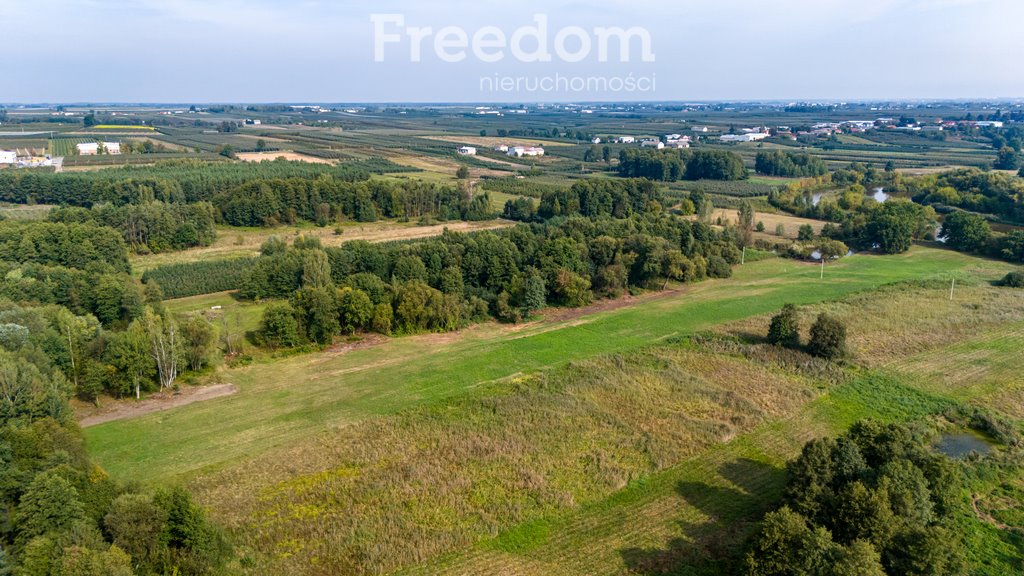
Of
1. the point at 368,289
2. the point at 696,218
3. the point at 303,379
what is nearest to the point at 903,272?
the point at 696,218

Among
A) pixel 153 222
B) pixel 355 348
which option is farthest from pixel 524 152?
pixel 355 348

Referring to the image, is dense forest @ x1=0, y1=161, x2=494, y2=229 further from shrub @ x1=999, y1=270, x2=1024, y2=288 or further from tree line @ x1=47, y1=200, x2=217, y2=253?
shrub @ x1=999, y1=270, x2=1024, y2=288

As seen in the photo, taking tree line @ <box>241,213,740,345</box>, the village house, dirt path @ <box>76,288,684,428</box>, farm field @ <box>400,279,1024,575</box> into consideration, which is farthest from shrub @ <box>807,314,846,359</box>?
the village house

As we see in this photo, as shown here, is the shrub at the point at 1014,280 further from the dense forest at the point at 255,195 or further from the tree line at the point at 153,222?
the tree line at the point at 153,222

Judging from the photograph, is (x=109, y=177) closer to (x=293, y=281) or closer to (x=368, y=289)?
(x=293, y=281)

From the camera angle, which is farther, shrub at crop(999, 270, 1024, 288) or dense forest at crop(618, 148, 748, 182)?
dense forest at crop(618, 148, 748, 182)

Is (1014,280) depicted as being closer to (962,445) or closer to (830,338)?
(830,338)
